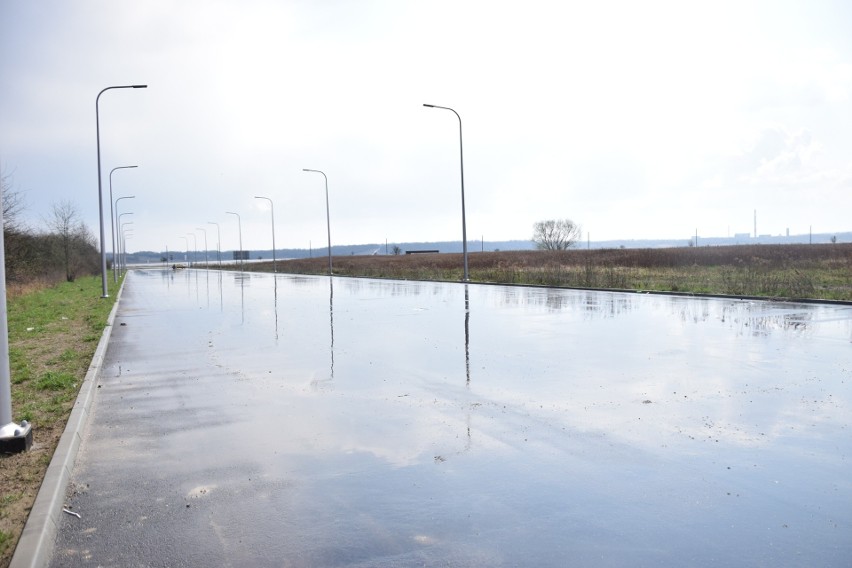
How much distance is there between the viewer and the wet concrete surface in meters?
4.36

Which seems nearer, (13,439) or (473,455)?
(473,455)

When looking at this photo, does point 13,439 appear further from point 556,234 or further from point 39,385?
point 556,234

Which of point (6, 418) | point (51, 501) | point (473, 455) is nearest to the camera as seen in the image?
point (51, 501)

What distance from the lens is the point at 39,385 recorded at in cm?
959

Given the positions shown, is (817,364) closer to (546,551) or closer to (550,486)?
(550,486)

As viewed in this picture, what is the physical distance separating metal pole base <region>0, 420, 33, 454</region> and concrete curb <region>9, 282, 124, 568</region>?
0.30 metres

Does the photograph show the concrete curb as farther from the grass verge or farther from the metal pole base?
the metal pole base

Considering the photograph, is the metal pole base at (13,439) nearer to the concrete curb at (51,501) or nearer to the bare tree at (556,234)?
the concrete curb at (51,501)

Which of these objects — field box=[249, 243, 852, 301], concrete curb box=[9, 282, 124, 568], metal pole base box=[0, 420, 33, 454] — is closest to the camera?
concrete curb box=[9, 282, 124, 568]

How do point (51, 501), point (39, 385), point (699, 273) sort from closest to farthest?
1. point (51, 501)
2. point (39, 385)
3. point (699, 273)

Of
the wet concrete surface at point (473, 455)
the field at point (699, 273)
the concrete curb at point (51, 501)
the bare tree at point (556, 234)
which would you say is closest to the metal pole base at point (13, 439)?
the concrete curb at point (51, 501)

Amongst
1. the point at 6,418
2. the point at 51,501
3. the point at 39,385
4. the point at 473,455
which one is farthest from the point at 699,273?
the point at 51,501

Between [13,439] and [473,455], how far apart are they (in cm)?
434

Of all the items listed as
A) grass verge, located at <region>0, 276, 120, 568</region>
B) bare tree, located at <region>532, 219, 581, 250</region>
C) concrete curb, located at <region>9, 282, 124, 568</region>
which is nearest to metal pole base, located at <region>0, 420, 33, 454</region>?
grass verge, located at <region>0, 276, 120, 568</region>
